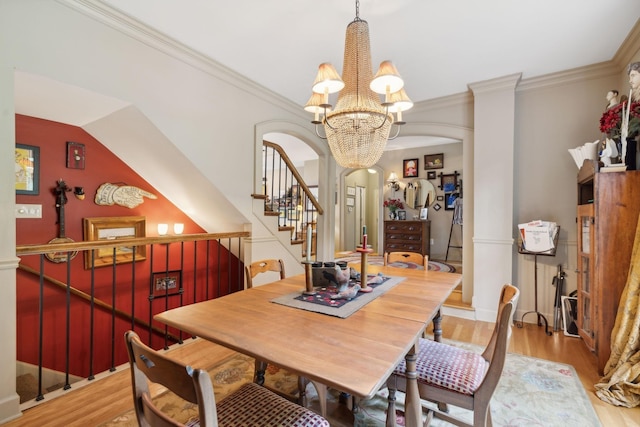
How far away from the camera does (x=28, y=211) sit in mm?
2559

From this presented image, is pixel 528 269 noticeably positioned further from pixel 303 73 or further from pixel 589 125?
pixel 303 73

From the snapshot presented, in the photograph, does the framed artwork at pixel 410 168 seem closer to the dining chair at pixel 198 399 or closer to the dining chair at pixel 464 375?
the dining chair at pixel 464 375

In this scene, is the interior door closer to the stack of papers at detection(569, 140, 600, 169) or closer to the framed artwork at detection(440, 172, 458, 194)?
Result: the framed artwork at detection(440, 172, 458, 194)

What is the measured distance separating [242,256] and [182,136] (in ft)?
5.10

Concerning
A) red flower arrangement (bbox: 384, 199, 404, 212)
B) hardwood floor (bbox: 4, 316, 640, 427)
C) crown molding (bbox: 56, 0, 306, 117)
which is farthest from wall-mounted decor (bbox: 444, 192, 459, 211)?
crown molding (bbox: 56, 0, 306, 117)

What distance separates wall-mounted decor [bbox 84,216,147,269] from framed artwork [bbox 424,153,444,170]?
18.0ft

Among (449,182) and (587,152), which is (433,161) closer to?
(449,182)

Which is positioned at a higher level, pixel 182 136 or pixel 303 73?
pixel 303 73

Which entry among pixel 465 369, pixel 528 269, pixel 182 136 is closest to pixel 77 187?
pixel 182 136

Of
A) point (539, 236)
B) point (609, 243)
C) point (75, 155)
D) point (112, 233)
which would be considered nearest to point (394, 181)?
point (539, 236)

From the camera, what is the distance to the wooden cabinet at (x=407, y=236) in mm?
6008

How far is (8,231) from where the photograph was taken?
170 centimetres

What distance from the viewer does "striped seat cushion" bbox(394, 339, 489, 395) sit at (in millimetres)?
1263

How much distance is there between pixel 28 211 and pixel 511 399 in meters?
4.00
